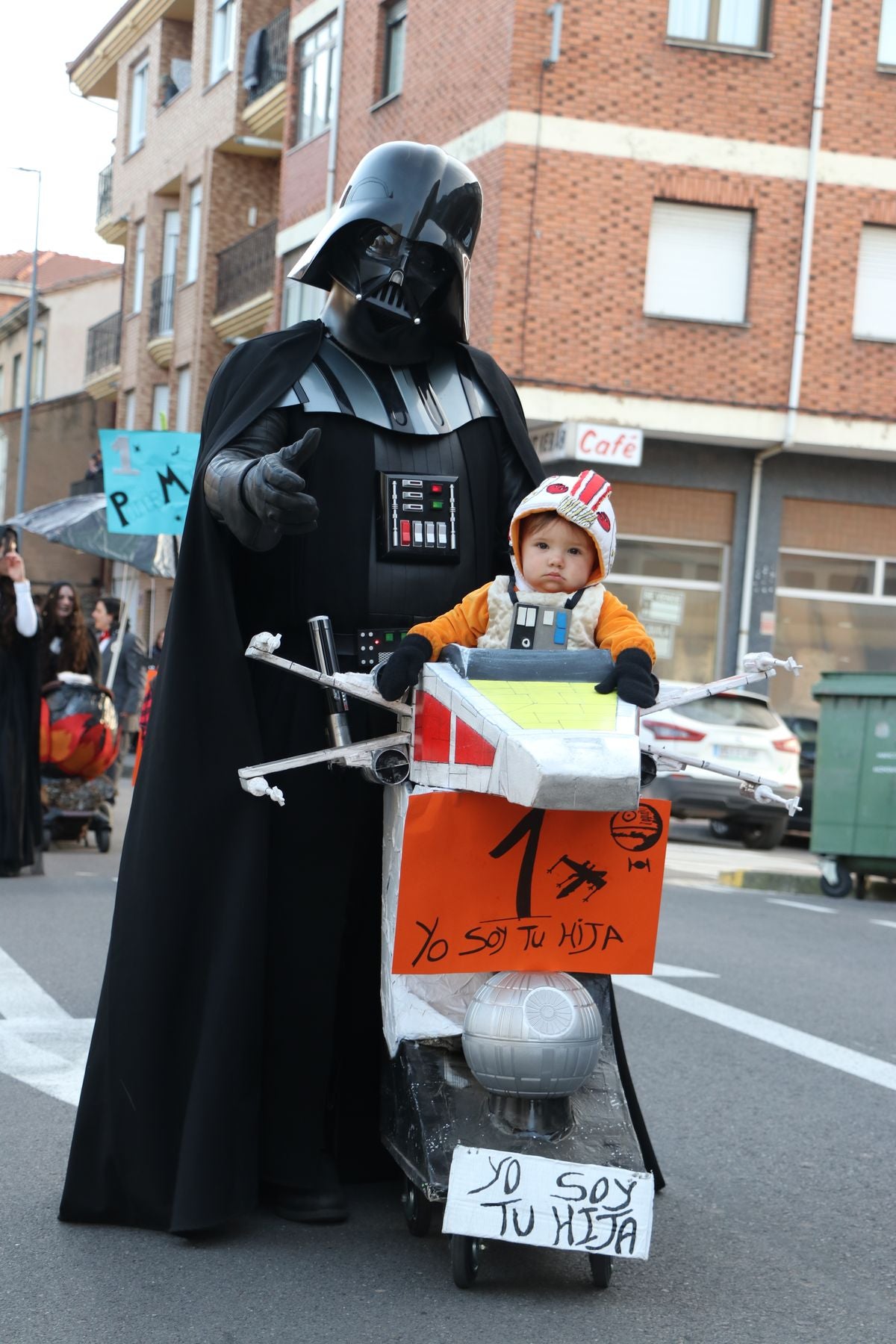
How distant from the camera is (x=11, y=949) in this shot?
872cm

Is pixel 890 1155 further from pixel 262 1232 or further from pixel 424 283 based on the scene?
pixel 424 283

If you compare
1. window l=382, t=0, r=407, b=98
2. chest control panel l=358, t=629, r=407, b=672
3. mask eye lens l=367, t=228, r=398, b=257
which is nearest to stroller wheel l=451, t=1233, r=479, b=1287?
chest control panel l=358, t=629, r=407, b=672

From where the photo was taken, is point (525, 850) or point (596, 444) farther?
point (596, 444)

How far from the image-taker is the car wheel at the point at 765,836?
19.2 metres

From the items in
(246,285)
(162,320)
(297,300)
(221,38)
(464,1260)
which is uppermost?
(221,38)

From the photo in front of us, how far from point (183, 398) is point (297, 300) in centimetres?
1017

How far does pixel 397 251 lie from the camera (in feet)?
13.9

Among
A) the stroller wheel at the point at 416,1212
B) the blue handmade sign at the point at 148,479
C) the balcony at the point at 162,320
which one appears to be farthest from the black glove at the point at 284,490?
the balcony at the point at 162,320

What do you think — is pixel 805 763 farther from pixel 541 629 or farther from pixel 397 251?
pixel 541 629

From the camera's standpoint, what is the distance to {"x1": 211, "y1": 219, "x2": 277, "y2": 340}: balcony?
33.5 metres

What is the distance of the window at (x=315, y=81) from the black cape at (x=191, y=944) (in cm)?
2569

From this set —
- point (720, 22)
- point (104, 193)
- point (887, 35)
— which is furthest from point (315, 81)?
point (104, 193)

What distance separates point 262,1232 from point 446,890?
40.5 inches

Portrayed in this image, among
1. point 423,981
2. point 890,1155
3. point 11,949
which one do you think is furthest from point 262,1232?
point 11,949
